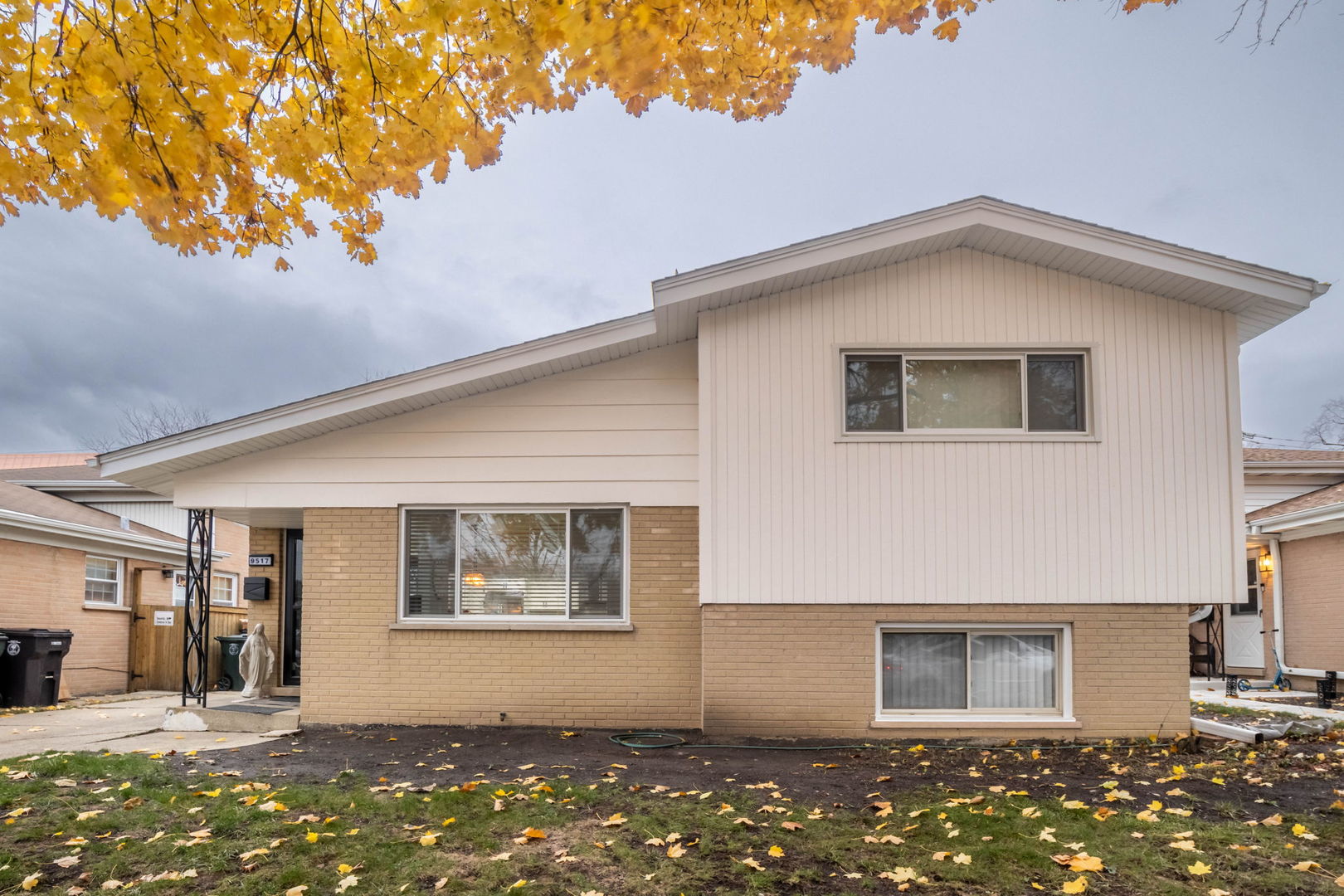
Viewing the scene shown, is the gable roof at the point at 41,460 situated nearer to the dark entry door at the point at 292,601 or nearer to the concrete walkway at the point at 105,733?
the concrete walkway at the point at 105,733

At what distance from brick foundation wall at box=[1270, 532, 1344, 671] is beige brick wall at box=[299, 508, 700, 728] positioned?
36.0ft

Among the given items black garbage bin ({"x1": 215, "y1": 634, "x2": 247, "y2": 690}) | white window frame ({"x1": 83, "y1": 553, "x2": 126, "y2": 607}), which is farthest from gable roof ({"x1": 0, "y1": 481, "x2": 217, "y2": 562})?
black garbage bin ({"x1": 215, "y1": 634, "x2": 247, "y2": 690})

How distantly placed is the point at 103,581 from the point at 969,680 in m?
15.2

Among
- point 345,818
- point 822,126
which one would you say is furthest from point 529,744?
point 822,126

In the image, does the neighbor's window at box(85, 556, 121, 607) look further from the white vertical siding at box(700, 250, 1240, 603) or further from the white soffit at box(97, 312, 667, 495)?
the white vertical siding at box(700, 250, 1240, 603)

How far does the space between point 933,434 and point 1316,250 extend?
84.3 meters

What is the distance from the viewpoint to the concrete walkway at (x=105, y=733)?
372 inches

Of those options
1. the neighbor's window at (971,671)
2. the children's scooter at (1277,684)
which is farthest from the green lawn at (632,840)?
the children's scooter at (1277,684)

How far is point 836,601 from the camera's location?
31.1ft

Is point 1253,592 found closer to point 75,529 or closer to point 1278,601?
point 1278,601

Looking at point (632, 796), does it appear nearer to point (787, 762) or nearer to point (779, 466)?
point (787, 762)

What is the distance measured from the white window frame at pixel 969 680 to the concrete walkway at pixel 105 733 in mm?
6234

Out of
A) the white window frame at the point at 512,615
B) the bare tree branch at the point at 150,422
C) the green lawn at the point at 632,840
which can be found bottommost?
the green lawn at the point at 632,840

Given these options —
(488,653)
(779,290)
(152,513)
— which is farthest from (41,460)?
(779,290)
